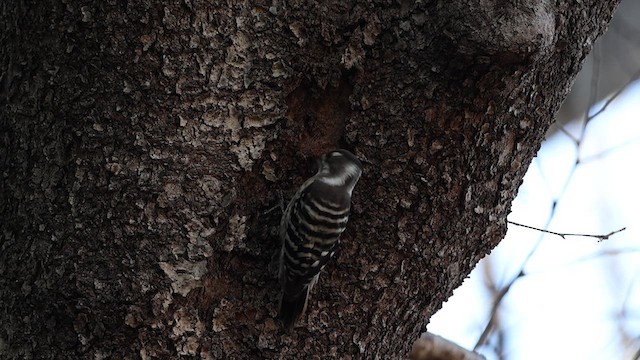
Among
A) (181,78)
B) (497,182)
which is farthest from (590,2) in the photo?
(181,78)

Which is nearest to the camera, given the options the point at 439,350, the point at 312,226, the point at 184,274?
the point at 184,274

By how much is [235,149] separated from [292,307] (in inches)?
18.9

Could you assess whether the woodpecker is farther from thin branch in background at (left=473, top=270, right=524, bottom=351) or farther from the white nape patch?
thin branch in background at (left=473, top=270, right=524, bottom=351)

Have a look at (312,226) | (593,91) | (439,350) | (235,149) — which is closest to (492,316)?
(439,350)

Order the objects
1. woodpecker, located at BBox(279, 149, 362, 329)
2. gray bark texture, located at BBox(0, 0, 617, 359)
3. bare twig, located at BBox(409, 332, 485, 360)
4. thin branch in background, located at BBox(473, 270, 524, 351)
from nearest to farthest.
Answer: gray bark texture, located at BBox(0, 0, 617, 359) < woodpecker, located at BBox(279, 149, 362, 329) < bare twig, located at BBox(409, 332, 485, 360) < thin branch in background, located at BBox(473, 270, 524, 351)

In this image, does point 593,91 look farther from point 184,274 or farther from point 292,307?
point 184,274

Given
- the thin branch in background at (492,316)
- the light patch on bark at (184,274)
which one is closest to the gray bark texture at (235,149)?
the light patch on bark at (184,274)

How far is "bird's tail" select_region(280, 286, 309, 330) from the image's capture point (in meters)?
2.54

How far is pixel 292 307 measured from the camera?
254cm

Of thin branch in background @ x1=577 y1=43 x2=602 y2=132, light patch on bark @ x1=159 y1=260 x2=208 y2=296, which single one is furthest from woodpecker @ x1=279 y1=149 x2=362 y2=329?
thin branch in background @ x1=577 y1=43 x2=602 y2=132

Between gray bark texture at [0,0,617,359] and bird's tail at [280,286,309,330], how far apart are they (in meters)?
0.04

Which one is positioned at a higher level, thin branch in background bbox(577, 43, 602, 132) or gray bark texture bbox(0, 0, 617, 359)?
thin branch in background bbox(577, 43, 602, 132)

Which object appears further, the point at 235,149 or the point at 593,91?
the point at 593,91

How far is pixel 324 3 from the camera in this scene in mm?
2549
